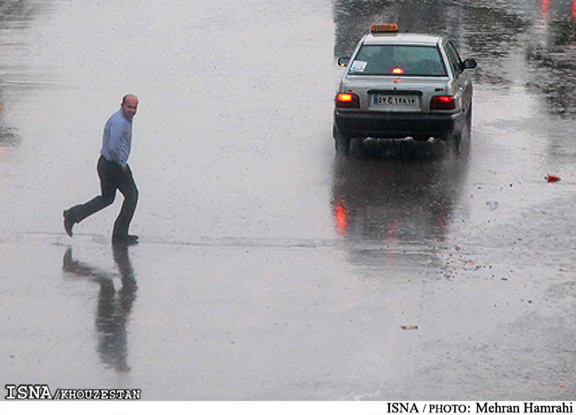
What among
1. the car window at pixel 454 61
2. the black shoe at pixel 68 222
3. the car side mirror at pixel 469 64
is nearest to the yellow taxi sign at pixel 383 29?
the car window at pixel 454 61

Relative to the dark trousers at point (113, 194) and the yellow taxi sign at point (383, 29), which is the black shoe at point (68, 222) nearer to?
the dark trousers at point (113, 194)

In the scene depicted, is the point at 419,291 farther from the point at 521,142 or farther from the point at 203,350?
the point at 521,142

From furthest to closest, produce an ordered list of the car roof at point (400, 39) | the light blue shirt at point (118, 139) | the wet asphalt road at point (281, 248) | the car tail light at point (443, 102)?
the car roof at point (400, 39) < the car tail light at point (443, 102) < the light blue shirt at point (118, 139) < the wet asphalt road at point (281, 248)

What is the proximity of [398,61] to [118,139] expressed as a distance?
5225mm

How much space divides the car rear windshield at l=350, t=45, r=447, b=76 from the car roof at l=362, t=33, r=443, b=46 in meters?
0.07

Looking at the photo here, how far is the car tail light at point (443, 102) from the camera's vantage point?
13.8m

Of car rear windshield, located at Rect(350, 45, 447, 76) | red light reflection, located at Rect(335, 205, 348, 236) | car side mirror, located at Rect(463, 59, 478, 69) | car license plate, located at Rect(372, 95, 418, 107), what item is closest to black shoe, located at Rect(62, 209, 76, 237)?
red light reflection, located at Rect(335, 205, 348, 236)

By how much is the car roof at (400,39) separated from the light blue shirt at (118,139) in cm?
521

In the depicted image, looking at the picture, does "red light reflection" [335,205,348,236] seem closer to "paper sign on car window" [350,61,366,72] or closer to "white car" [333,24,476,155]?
"white car" [333,24,476,155]

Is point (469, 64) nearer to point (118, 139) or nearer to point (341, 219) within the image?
point (341, 219)

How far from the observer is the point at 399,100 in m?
13.9

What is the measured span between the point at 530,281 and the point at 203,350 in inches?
126

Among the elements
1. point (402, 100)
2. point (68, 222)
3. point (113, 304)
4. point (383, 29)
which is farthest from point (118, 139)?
point (383, 29)
